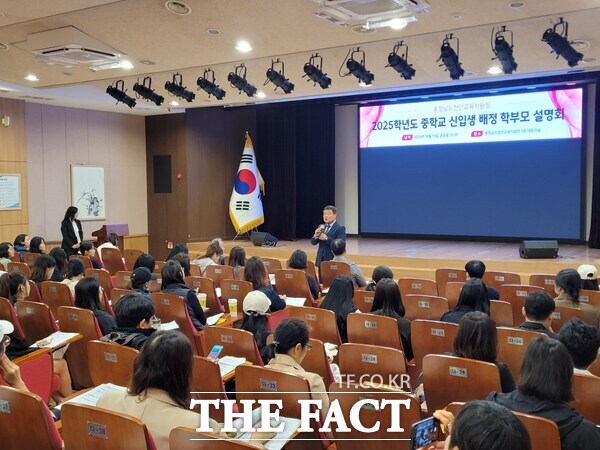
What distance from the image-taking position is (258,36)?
6.93m

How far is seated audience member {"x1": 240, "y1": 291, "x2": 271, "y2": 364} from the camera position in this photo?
406 centimetres

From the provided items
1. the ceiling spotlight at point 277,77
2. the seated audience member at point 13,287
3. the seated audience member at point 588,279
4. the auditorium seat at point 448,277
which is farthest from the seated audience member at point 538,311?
the ceiling spotlight at point 277,77

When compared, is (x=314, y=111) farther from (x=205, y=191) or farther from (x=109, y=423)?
(x=109, y=423)

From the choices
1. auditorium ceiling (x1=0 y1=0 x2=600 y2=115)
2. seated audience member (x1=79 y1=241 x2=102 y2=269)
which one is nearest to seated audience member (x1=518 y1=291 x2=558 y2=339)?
auditorium ceiling (x1=0 y1=0 x2=600 y2=115)

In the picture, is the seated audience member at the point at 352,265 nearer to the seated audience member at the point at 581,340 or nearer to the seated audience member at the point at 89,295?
the seated audience member at the point at 89,295

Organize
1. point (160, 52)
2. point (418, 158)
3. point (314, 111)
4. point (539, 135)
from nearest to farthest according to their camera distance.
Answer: point (160, 52) < point (539, 135) < point (418, 158) < point (314, 111)

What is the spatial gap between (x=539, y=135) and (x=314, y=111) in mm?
4995

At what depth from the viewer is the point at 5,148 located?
1081cm

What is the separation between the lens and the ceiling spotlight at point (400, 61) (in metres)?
7.33

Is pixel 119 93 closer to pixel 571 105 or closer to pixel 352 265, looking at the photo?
pixel 352 265

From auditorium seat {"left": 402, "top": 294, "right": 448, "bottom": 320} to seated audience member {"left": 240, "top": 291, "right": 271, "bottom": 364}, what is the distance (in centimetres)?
150

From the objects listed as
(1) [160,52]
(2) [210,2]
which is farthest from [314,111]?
(2) [210,2]

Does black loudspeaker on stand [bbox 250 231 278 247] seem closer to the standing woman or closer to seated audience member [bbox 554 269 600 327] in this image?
the standing woman

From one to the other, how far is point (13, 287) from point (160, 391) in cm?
310
